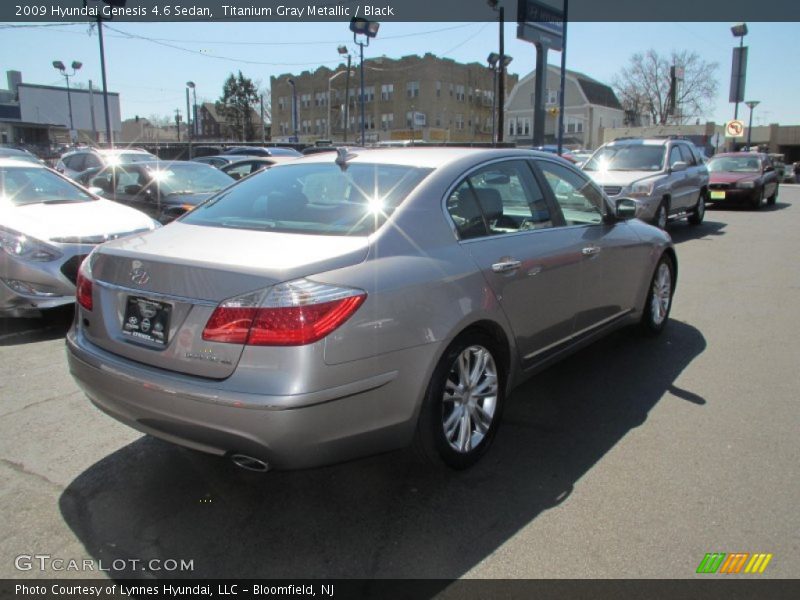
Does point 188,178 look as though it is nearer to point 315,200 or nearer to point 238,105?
point 315,200

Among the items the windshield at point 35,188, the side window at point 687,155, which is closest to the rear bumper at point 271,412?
the windshield at point 35,188

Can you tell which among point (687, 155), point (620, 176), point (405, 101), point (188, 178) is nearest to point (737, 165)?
point (687, 155)

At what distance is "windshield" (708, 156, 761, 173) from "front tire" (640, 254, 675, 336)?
14.7m

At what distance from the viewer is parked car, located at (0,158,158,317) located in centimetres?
552

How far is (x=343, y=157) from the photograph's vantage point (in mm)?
3721

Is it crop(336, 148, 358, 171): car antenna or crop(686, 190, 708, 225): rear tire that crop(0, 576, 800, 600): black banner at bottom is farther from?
crop(686, 190, 708, 225): rear tire

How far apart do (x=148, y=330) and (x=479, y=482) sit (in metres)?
1.74

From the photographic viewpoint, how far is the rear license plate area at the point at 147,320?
2665 mm

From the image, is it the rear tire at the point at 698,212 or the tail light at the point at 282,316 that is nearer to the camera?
the tail light at the point at 282,316

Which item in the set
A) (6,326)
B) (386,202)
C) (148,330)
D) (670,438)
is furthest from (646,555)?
(6,326)

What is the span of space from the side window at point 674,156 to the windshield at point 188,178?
8.40m

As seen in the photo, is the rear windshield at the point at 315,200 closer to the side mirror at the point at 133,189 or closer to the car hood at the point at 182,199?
the car hood at the point at 182,199

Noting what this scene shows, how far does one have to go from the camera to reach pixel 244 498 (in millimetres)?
3033

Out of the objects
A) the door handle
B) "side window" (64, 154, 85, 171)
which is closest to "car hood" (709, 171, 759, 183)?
the door handle
